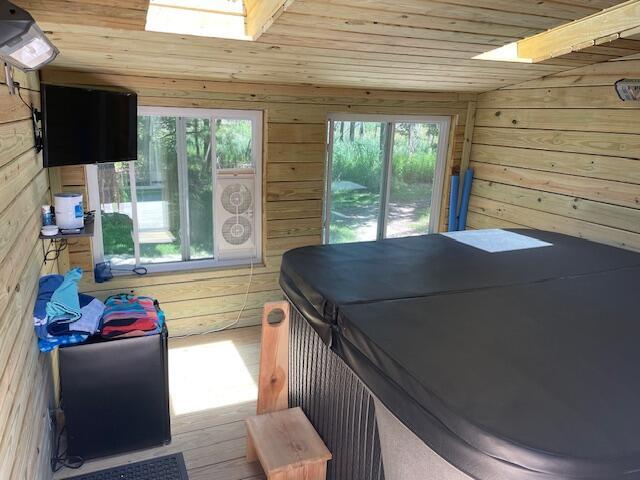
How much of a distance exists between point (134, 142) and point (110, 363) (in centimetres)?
146

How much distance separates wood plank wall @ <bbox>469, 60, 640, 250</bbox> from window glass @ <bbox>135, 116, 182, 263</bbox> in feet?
8.61

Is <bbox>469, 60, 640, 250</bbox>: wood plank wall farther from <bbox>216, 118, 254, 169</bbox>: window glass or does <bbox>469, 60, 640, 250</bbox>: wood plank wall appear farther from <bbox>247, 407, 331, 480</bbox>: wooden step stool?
<bbox>247, 407, 331, 480</bbox>: wooden step stool

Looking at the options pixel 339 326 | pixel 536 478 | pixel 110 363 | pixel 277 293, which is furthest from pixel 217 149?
pixel 536 478

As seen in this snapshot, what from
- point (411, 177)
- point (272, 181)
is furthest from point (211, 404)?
point (411, 177)

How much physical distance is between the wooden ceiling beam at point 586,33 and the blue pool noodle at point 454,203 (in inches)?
52.0

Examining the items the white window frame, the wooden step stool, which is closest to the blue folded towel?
the wooden step stool

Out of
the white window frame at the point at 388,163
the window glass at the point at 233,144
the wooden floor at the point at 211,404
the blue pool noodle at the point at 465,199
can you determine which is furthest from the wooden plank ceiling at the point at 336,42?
the wooden floor at the point at 211,404

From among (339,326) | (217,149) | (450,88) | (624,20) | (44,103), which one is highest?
(624,20)

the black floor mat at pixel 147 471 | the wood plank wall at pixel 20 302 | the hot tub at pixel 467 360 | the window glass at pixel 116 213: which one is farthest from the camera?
the window glass at pixel 116 213

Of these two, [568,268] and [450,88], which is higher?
[450,88]

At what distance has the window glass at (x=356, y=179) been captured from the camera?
154 inches

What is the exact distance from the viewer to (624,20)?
8.21 ft

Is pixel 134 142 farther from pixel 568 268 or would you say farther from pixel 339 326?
pixel 568 268

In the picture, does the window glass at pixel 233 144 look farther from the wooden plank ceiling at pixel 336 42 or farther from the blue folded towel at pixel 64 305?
the blue folded towel at pixel 64 305
